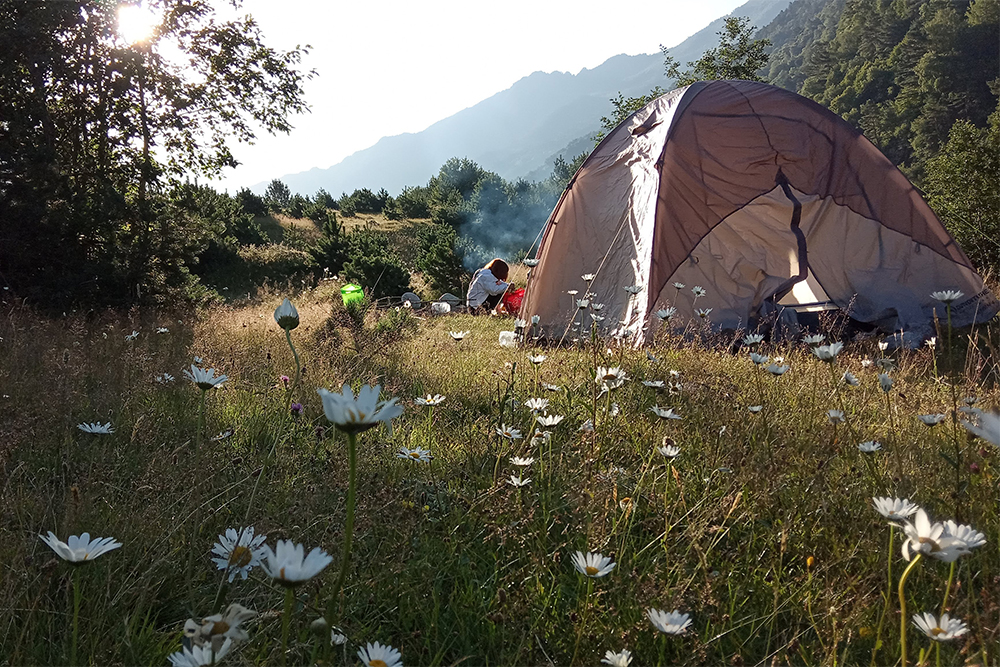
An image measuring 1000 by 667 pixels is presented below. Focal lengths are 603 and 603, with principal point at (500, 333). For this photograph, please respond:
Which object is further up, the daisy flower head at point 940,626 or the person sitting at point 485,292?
the daisy flower head at point 940,626

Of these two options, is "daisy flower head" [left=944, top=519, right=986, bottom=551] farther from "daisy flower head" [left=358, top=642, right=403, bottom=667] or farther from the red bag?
the red bag

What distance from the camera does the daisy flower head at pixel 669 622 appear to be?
100 cm

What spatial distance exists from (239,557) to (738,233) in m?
5.66

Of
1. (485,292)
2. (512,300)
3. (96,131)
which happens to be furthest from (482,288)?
(96,131)

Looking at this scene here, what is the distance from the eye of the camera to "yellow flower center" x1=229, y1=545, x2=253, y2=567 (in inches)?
39.7

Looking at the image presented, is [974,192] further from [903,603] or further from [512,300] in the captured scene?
[903,603]

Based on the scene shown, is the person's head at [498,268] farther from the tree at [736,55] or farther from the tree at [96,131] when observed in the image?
the tree at [736,55]

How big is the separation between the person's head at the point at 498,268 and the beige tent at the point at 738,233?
323 cm

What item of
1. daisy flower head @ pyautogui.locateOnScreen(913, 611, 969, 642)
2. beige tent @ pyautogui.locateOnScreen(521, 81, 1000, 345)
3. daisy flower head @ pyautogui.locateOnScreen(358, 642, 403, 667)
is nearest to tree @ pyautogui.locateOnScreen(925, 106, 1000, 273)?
beige tent @ pyautogui.locateOnScreen(521, 81, 1000, 345)

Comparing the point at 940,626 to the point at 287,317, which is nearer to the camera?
the point at 940,626

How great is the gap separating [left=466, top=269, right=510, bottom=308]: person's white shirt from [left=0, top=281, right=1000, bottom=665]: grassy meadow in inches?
223

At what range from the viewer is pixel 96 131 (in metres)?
9.02

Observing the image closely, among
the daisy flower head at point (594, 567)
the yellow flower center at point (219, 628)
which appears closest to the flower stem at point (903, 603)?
the daisy flower head at point (594, 567)

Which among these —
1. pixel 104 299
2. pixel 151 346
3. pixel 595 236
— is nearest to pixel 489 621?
pixel 151 346
